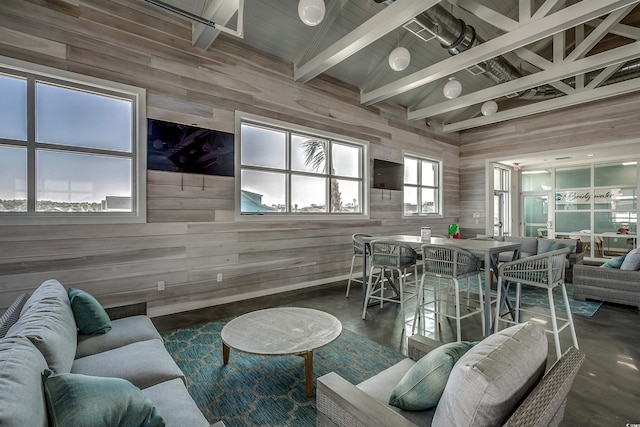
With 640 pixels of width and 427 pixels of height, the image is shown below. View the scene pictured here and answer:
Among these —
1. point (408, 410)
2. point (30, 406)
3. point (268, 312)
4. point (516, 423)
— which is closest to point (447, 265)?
point (268, 312)

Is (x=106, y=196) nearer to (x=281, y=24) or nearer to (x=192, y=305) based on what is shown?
(x=192, y=305)

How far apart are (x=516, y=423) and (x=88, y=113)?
4.33 meters

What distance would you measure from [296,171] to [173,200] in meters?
2.05

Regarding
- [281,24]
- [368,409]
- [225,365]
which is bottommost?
[225,365]

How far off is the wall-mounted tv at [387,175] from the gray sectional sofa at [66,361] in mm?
4827

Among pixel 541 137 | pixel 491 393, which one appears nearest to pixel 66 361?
pixel 491 393

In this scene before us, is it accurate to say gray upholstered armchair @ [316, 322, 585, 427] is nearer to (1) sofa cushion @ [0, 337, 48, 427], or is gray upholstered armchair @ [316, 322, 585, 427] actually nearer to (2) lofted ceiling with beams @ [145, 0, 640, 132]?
(1) sofa cushion @ [0, 337, 48, 427]

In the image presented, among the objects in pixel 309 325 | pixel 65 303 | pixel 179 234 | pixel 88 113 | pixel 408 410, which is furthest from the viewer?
→ pixel 179 234

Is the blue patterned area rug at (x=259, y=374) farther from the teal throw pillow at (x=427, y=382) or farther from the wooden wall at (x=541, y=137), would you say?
the wooden wall at (x=541, y=137)

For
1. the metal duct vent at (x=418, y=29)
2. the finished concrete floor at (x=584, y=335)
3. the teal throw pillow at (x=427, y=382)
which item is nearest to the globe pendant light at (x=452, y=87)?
the metal duct vent at (x=418, y=29)

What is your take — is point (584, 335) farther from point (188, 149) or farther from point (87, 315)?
point (188, 149)

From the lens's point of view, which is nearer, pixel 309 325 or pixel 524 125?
pixel 309 325

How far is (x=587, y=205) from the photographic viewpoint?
772cm

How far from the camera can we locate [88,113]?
3.37m
